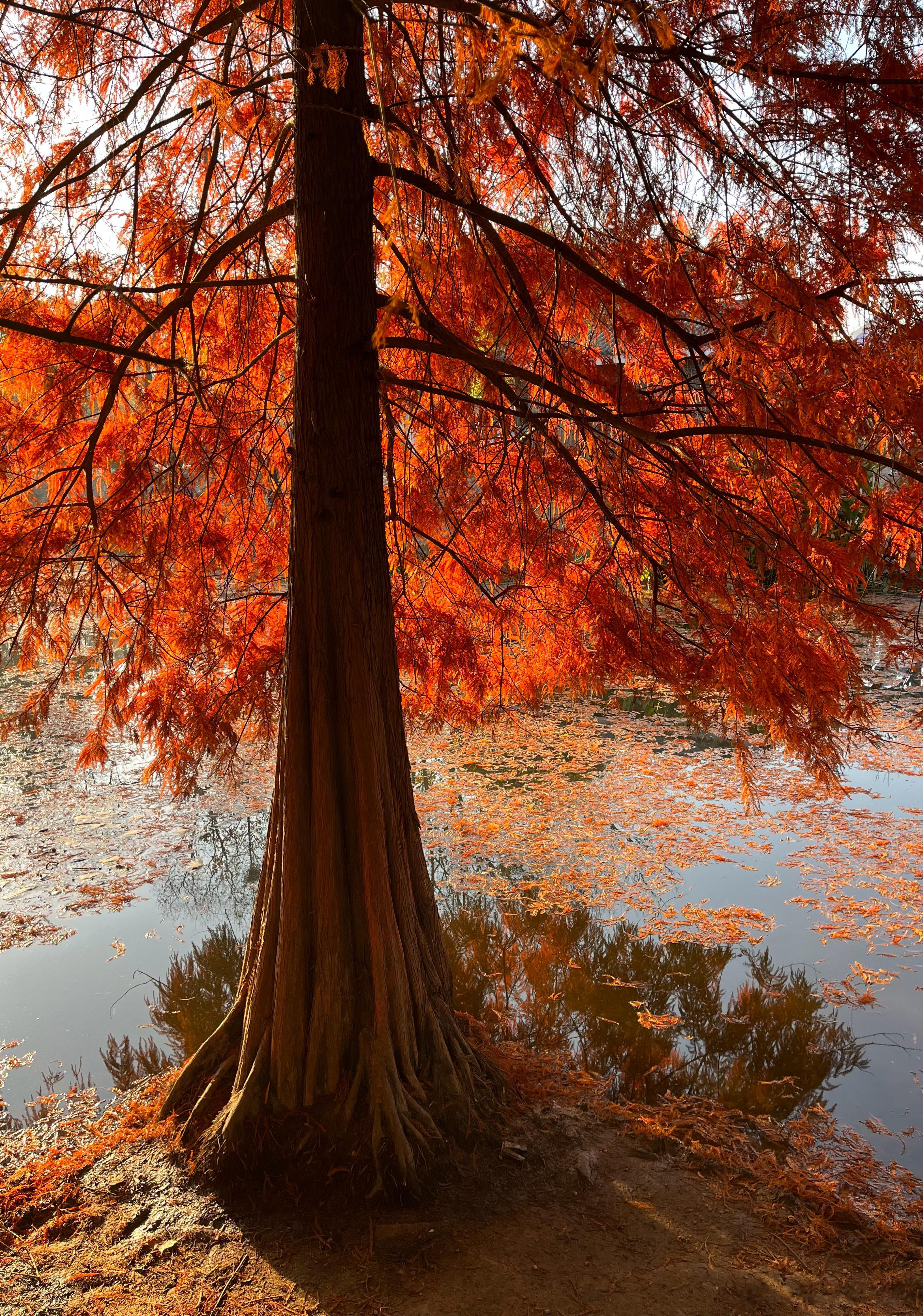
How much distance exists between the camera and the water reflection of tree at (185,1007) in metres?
3.60

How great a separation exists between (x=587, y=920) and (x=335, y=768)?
260 centimetres

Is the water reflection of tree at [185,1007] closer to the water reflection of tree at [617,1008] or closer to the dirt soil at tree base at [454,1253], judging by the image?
the water reflection of tree at [617,1008]

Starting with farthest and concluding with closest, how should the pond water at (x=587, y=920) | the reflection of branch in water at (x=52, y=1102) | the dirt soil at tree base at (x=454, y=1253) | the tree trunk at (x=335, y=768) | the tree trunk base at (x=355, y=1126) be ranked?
the pond water at (x=587, y=920), the reflection of branch in water at (x=52, y=1102), the tree trunk at (x=335, y=768), the tree trunk base at (x=355, y=1126), the dirt soil at tree base at (x=454, y=1253)

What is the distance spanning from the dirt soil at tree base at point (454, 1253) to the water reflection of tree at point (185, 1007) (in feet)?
3.01

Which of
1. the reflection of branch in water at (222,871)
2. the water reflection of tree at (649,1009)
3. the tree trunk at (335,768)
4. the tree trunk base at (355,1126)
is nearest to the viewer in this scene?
the tree trunk base at (355,1126)

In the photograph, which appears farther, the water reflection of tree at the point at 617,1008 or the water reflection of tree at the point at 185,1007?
the water reflection of tree at the point at 185,1007

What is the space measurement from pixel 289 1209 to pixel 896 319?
3036 mm

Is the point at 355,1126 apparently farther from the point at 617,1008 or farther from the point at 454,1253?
the point at 617,1008

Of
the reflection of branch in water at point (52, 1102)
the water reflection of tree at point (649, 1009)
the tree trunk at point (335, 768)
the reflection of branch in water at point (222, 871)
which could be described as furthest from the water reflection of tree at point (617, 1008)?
the tree trunk at point (335, 768)

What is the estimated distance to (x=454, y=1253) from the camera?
7.55 feet

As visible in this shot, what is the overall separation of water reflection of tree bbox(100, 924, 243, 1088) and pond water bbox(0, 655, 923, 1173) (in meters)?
0.01

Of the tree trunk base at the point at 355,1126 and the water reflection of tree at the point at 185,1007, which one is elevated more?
the tree trunk base at the point at 355,1126

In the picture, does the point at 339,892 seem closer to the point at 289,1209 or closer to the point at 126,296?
the point at 289,1209

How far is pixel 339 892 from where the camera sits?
8.68ft
